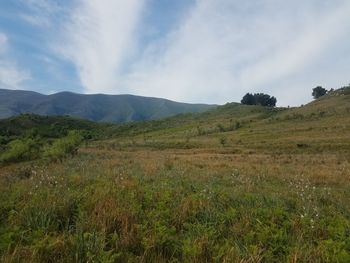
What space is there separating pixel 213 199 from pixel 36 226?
4.07m

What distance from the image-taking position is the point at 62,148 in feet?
115

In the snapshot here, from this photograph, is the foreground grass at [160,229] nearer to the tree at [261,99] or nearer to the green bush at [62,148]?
the green bush at [62,148]

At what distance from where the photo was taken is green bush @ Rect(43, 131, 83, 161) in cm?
3231

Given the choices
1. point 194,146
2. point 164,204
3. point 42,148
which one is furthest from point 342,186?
point 194,146

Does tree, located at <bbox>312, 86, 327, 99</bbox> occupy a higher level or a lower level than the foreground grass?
higher

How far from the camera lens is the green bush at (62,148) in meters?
32.3

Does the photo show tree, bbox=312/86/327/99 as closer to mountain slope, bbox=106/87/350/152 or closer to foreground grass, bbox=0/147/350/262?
mountain slope, bbox=106/87/350/152

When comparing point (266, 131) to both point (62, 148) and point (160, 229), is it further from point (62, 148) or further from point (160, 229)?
point (160, 229)

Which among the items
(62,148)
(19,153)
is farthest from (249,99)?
(19,153)

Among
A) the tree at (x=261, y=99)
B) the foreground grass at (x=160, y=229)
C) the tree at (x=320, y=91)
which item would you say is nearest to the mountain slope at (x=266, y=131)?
the tree at (x=261, y=99)

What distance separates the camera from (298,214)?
8203 mm

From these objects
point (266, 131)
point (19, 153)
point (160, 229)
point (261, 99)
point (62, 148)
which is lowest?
point (266, 131)

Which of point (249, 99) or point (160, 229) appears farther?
point (249, 99)

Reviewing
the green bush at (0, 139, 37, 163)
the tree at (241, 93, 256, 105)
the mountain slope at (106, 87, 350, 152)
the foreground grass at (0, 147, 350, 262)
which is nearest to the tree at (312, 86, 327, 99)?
the tree at (241, 93, 256, 105)
